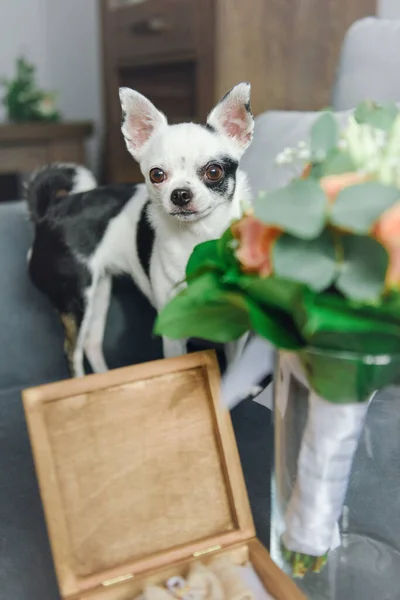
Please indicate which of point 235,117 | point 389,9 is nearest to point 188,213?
point 235,117

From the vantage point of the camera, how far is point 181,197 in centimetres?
79

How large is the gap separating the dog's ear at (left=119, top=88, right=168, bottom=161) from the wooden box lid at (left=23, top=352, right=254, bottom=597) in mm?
418

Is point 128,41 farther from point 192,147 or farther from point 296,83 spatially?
point 192,147

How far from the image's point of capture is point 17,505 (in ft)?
2.37

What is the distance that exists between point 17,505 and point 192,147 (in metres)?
0.48

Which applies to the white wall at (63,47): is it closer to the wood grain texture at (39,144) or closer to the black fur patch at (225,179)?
the wood grain texture at (39,144)

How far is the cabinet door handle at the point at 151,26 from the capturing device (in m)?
1.82

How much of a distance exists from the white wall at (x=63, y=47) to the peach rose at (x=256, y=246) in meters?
2.31

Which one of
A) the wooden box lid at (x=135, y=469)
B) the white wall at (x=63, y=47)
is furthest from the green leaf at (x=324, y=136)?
the white wall at (x=63, y=47)

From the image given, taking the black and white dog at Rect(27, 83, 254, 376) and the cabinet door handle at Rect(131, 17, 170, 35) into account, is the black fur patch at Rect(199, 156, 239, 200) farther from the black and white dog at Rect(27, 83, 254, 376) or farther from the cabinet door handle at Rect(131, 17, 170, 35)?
the cabinet door handle at Rect(131, 17, 170, 35)

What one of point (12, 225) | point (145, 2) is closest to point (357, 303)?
point (12, 225)

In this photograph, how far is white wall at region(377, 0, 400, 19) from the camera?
5.39 feet

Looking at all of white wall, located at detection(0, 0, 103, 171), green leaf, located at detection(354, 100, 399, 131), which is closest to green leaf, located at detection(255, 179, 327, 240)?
green leaf, located at detection(354, 100, 399, 131)

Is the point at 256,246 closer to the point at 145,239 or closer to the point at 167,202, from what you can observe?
the point at 167,202
